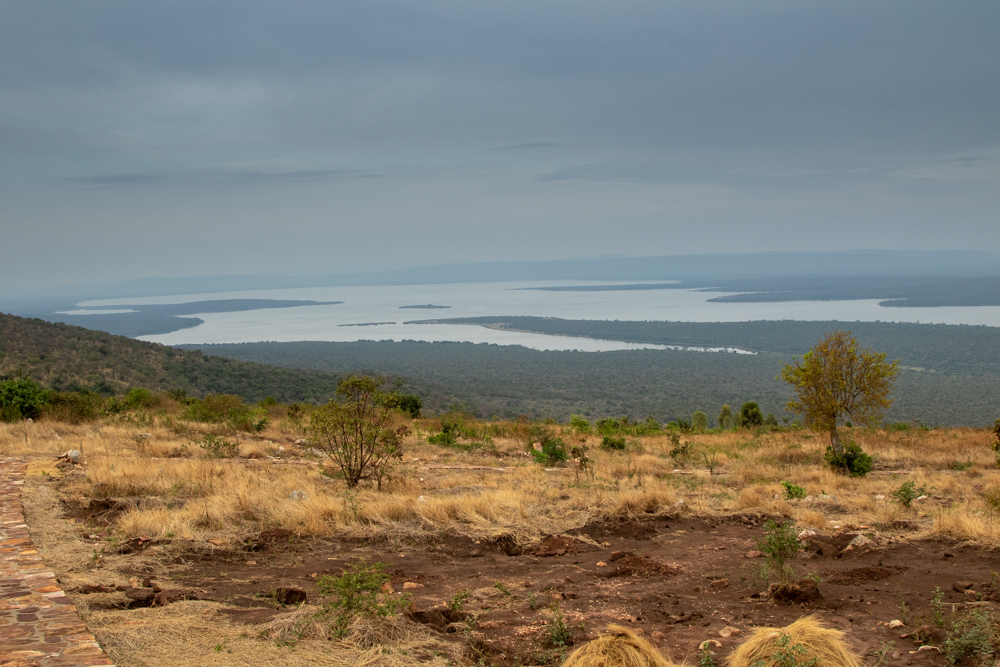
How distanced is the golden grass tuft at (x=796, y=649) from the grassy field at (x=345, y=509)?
157 centimetres

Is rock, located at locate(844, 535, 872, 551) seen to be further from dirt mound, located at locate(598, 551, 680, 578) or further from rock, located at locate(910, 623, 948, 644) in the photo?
rock, located at locate(910, 623, 948, 644)

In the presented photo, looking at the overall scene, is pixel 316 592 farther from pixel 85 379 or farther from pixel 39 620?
pixel 85 379

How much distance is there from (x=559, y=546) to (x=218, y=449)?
7434 millimetres

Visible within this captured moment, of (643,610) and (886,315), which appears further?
(886,315)

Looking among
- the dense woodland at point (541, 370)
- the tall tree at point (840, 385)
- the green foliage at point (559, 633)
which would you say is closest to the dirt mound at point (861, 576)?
the green foliage at point (559, 633)

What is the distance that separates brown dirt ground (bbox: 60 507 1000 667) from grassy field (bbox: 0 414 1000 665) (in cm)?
8

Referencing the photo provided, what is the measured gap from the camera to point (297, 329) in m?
112

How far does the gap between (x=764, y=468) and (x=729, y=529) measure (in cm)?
450

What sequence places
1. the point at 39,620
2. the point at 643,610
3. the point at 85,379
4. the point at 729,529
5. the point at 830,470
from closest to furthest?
1. the point at 39,620
2. the point at 643,610
3. the point at 729,529
4. the point at 830,470
5. the point at 85,379

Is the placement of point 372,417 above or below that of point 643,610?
above

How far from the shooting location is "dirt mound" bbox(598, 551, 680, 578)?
20.3 feet

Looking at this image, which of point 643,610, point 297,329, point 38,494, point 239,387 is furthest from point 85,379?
point 297,329

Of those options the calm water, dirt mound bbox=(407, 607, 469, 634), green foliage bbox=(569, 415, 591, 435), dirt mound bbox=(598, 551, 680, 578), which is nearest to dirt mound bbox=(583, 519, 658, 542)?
dirt mound bbox=(598, 551, 680, 578)

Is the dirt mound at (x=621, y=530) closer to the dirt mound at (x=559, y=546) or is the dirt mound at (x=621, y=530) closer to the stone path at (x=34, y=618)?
the dirt mound at (x=559, y=546)
